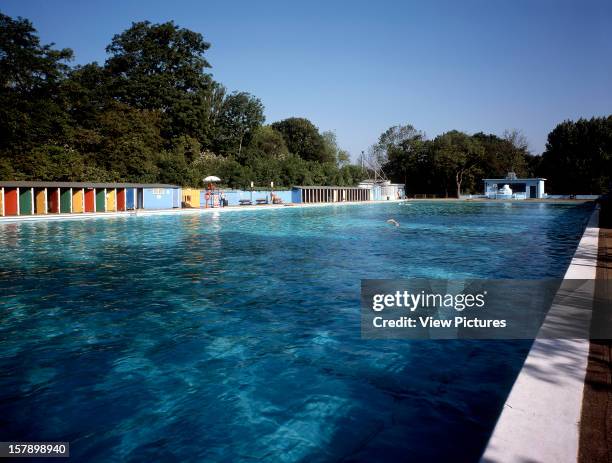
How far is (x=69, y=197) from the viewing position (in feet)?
95.1

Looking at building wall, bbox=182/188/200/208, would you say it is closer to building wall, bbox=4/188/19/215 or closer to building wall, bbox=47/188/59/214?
building wall, bbox=47/188/59/214

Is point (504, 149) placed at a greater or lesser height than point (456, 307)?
greater

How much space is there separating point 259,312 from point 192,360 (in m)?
2.12

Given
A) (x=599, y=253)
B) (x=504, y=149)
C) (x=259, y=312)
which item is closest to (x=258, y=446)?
(x=259, y=312)

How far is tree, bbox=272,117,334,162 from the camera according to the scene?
265 feet

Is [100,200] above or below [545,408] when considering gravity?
above

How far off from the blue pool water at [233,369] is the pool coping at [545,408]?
531 millimetres

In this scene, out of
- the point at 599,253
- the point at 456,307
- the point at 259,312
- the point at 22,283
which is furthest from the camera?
the point at 599,253

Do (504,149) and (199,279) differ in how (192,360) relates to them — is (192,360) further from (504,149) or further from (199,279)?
(504,149)

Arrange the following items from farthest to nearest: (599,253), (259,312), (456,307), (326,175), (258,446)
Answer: (326,175) < (599,253) < (456,307) < (259,312) < (258,446)

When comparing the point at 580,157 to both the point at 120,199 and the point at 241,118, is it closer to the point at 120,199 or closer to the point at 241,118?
the point at 241,118

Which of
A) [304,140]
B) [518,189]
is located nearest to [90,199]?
[304,140]

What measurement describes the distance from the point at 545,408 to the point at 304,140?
80961mm

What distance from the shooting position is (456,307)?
27.4 feet
